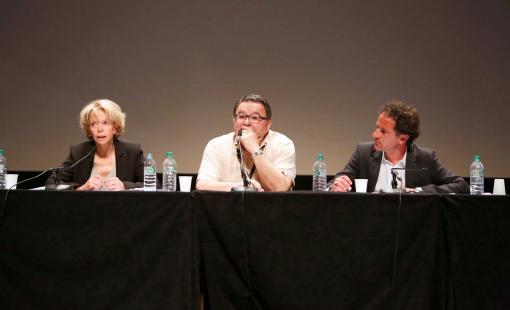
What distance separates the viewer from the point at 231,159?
10.3 feet

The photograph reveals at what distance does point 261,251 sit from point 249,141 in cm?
87

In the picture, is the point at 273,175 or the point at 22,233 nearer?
the point at 22,233

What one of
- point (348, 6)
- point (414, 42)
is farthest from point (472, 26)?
point (348, 6)

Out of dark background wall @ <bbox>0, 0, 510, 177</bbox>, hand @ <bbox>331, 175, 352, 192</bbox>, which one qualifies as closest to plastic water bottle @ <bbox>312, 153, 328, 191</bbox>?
hand @ <bbox>331, 175, 352, 192</bbox>

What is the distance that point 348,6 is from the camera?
15.1ft

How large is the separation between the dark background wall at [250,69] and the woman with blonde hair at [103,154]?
1.28 m

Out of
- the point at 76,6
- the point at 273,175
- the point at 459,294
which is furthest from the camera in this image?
the point at 76,6

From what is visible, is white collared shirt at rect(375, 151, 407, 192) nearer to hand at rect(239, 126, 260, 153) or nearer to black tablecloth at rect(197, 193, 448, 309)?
hand at rect(239, 126, 260, 153)

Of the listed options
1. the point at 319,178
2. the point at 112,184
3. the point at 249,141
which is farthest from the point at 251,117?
the point at 112,184

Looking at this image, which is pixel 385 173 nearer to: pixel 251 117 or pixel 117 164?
pixel 251 117

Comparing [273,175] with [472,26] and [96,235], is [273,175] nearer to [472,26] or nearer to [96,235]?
[96,235]

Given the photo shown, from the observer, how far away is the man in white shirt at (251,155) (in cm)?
289

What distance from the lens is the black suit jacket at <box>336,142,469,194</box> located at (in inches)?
126

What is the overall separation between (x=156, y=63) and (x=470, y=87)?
272 centimetres
